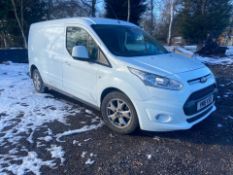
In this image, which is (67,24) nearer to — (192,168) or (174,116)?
(174,116)

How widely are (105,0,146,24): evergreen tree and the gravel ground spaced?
53.6 feet

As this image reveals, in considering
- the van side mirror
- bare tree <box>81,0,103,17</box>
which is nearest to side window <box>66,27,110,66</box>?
the van side mirror

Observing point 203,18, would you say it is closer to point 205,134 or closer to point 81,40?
point 81,40

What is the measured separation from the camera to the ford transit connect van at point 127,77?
11.5 feet

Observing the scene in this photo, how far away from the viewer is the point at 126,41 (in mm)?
4508

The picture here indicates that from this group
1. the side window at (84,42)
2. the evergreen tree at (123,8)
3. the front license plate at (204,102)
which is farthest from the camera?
the evergreen tree at (123,8)

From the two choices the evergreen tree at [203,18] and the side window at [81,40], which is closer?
the side window at [81,40]

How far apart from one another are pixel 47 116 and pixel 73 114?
20.6 inches

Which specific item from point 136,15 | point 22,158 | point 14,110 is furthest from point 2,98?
point 136,15

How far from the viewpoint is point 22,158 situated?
11.1 feet

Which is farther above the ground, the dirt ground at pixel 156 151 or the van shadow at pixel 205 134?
the van shadow at pixel 205 134

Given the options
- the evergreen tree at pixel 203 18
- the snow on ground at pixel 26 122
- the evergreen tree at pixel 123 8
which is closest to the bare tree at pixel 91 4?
the evergreen tree at pixel 123 8

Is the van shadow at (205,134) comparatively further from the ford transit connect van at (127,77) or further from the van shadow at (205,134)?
the ford transit connect van at (127,77)

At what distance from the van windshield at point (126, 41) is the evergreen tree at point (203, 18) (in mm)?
13479
